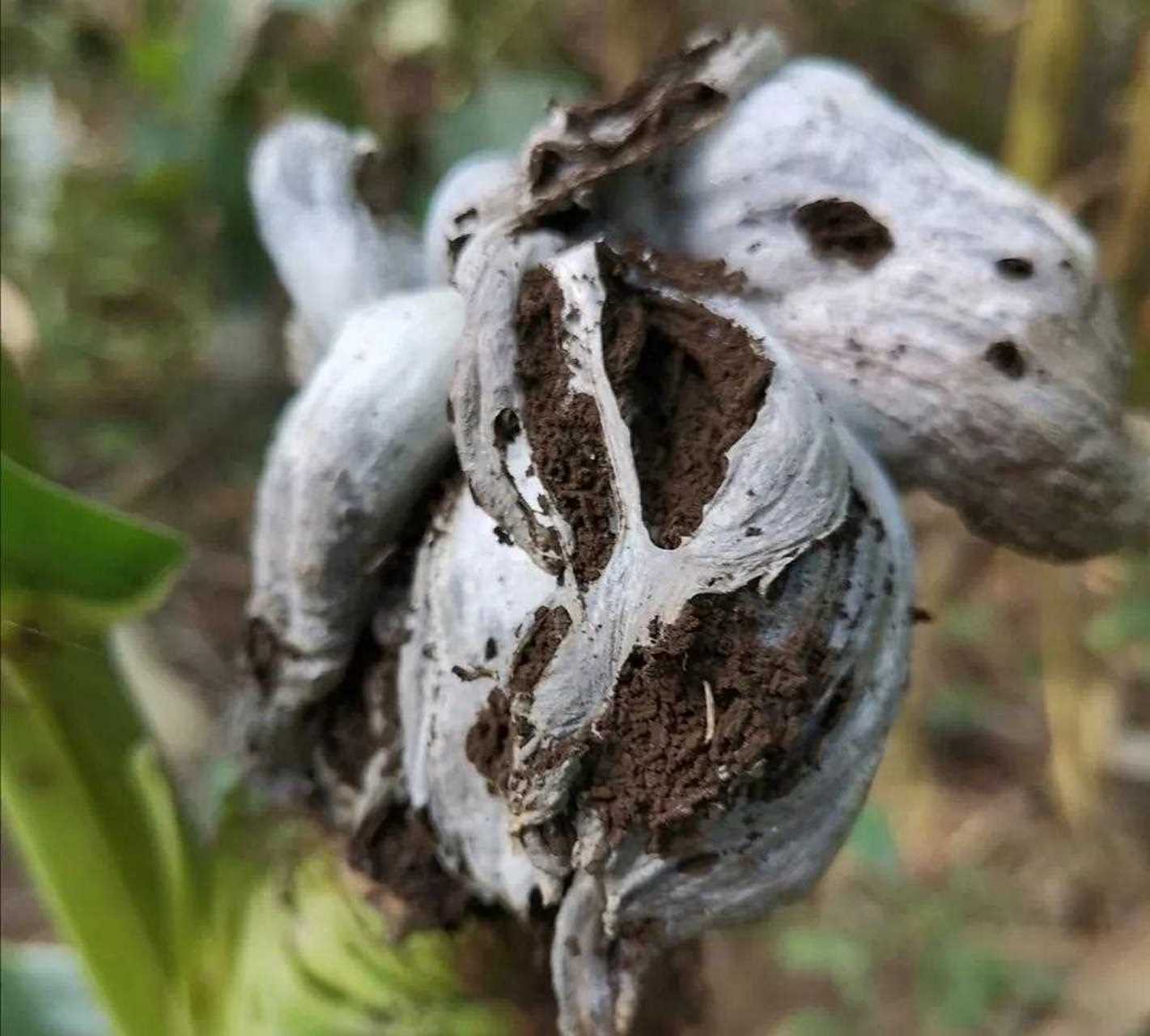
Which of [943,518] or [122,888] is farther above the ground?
[122,888]

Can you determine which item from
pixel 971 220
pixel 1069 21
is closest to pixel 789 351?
pixel 971 220

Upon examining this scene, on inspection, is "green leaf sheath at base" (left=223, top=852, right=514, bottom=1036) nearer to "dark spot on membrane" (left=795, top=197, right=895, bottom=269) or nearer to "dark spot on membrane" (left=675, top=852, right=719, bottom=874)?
"dark spot on membrane" (left=675, top=852, right=719, bottom=874)

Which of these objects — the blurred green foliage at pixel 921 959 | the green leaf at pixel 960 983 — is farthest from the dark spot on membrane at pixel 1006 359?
the green leaf at pixel 960 983

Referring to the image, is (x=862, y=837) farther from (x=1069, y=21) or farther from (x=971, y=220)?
(x=1069, y=21)

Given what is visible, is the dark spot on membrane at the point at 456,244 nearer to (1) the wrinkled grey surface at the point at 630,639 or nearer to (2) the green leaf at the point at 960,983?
(1) the wrinkled grey surface at the point at 630,639

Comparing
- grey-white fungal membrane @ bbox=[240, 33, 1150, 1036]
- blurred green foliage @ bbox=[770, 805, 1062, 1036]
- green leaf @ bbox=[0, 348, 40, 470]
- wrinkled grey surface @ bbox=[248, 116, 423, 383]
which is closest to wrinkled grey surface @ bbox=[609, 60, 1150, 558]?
grey-white fungal membrane @ bbox=[240, 33, 1150, 1036]
